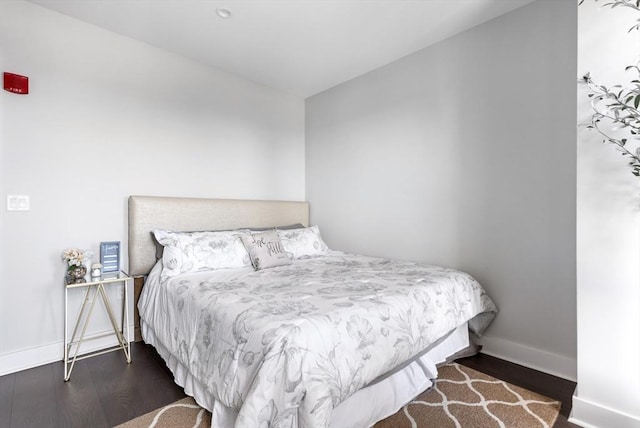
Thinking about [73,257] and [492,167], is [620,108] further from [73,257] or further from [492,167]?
[73,257]

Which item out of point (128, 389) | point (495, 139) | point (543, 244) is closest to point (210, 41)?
A: point (495, 139)

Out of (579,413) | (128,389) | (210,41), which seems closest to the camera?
(579,413)

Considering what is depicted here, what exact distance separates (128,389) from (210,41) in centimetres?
269

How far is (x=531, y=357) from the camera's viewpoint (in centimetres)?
215

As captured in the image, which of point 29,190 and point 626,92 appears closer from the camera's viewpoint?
point 626,92

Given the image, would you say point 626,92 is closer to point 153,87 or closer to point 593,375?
point 593,375

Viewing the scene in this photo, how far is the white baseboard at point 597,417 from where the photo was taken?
55.6 inches

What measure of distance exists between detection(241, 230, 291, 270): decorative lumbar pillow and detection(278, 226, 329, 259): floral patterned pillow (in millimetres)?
209

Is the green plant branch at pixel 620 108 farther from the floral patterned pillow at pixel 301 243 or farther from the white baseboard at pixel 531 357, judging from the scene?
the floral patterned pillow at pixel 301 243

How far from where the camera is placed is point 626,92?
1432mm

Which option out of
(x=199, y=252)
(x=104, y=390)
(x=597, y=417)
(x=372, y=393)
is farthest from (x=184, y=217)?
(x=597, y=417)

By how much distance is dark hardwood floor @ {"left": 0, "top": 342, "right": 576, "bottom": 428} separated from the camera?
159 centimetres

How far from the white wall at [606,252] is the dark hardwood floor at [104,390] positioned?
27 centimetres

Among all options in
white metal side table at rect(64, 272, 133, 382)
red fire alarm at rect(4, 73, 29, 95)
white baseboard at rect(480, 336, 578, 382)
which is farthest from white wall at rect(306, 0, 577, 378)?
red fire alarm at rect(4, 73, 29, 95)
